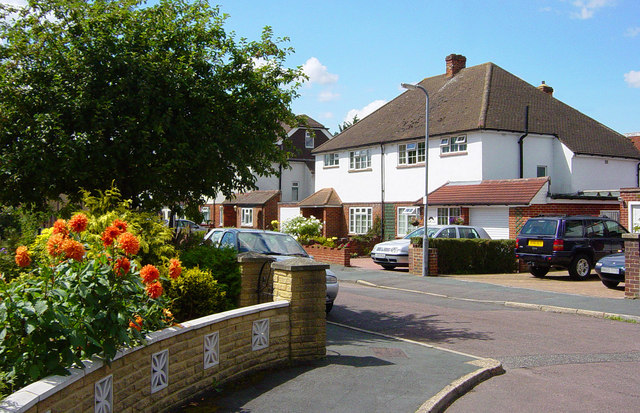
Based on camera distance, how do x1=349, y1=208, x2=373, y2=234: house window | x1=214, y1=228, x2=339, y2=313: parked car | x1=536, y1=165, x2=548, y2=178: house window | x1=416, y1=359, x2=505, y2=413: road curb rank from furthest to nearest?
x1=349, y1=208, x2=373, y2=234: house window < x1=536, y1=165, x2=548, y2=178: house window < x1=214, y1=228, x2=339, y2=313: parked car < x1=416, y1=359, x2=505, y2=413: road curb

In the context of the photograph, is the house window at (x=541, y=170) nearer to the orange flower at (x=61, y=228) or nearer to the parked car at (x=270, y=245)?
the parked car at (x=270, y=245)

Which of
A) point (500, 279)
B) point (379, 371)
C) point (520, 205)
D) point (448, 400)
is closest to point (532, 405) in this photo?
point (448, 400)

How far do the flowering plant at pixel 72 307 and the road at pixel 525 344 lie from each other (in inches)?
139

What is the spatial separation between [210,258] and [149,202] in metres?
2.30

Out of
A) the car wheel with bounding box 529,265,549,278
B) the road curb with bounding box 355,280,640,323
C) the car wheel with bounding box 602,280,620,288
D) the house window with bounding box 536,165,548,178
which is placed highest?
the house window with bounding box 536,165,548,178

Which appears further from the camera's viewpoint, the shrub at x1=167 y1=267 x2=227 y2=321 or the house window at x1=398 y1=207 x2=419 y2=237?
the house window at x1=398 y1=207 x2=419 y2=237

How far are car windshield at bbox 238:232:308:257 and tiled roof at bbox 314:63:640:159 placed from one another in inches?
710

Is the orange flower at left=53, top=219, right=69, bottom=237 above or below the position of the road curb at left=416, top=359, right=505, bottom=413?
above

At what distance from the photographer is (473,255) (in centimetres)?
2247

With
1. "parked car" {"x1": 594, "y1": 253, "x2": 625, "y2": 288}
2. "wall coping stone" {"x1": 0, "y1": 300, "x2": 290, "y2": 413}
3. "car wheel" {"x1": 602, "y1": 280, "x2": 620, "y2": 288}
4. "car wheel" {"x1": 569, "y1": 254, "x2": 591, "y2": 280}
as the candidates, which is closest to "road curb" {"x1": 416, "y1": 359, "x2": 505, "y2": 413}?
"wall coping stone" {"x1": 0, "y1": 300, "x2": 290, "y2": 413}

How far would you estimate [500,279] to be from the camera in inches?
806

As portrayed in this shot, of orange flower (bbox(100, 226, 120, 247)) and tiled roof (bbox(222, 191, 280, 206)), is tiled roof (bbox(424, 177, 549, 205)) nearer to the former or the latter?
tiled roof (bbox(222, 191, 280, 206))

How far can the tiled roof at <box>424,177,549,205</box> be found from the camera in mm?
24394

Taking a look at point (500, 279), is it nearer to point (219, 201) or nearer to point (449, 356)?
point (449, 356)
